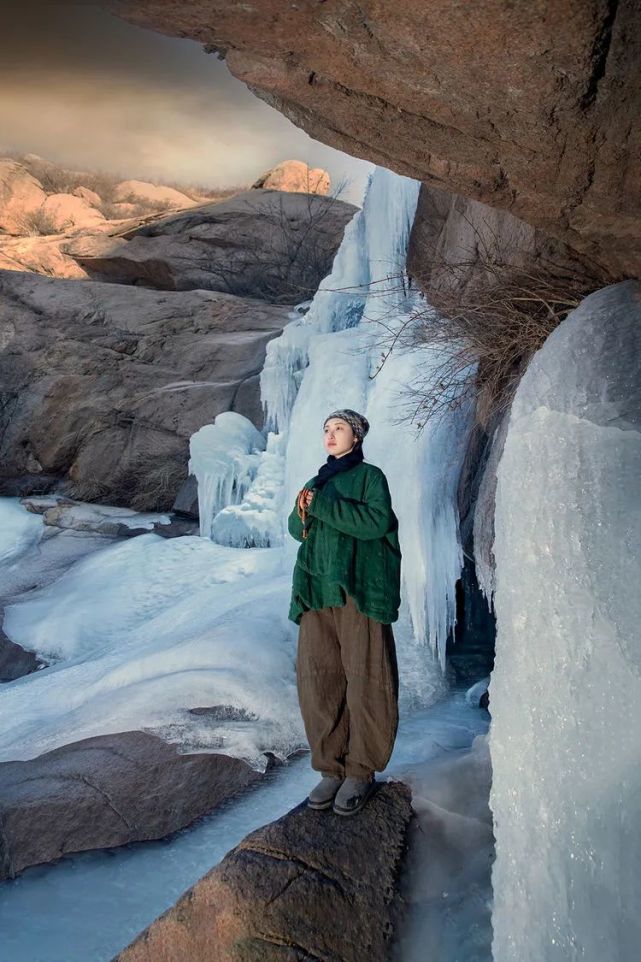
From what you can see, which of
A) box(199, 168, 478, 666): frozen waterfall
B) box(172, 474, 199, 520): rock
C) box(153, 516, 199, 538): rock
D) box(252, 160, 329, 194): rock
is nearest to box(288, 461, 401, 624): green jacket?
box(199, 168, 478, 666): frozen waterfall

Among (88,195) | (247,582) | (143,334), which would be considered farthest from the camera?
(88,195)

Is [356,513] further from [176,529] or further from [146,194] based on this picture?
[146,194]

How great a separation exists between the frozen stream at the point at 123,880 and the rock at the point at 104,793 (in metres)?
0.06

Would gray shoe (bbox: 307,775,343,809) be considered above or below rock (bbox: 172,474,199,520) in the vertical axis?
below

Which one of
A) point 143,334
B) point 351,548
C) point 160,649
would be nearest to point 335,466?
point 351,548

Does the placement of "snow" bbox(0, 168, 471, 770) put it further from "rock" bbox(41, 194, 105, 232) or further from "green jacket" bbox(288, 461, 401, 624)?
"rock" bbox(41, 194, 105, 232)

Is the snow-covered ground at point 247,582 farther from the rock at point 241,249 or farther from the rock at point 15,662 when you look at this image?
the rock at point 241,249

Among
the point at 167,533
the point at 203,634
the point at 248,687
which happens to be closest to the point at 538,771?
the point at 248,687

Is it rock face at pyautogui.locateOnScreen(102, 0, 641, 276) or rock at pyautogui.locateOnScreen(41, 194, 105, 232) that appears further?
rock at pyautogui.locateOnScreen(41, 194, 105, 232)

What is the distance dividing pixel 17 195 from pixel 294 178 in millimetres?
5915

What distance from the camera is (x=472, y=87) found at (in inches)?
85.6

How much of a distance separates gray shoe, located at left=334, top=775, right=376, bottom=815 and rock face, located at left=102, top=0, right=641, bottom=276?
1.88m

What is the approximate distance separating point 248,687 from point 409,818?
7.32 feet

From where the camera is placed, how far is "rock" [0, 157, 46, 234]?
56.8 feet
